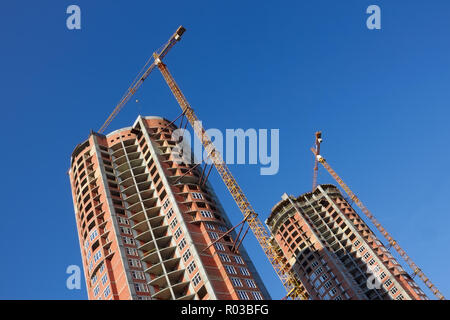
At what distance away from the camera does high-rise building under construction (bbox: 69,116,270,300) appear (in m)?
71.4

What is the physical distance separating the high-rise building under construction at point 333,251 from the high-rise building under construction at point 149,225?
3166 cm

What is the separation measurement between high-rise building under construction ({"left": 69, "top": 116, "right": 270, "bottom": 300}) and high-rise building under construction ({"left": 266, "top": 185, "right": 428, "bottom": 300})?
1246 inches

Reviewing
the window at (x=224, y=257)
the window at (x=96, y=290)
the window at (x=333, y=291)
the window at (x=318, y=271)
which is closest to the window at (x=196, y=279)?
the window at (x=224, y=257)

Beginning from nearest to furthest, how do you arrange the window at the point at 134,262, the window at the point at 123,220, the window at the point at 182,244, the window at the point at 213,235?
the window at the point at 134,262 < the window at the point at 182,244 < the window at the point at 213,235 < the window at the point at 123,220

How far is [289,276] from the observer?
83.8m

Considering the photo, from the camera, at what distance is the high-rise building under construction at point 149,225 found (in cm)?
7144

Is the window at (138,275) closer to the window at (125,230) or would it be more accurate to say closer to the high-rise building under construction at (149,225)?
the high-rise building under construction at (149,225)

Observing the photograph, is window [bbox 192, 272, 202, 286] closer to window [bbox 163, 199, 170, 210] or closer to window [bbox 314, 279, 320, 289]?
window [bbox 163, 199, 170, 210]

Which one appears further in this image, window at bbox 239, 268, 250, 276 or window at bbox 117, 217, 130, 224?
window at bbox 117, 217, 130, 224

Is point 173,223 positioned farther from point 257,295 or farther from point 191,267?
point 257,295

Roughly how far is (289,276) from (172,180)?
2902 cm

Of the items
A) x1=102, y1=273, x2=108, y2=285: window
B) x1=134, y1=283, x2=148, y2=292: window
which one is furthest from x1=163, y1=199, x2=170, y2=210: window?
x1=134, y1=283, x2=148, y2=292: window
